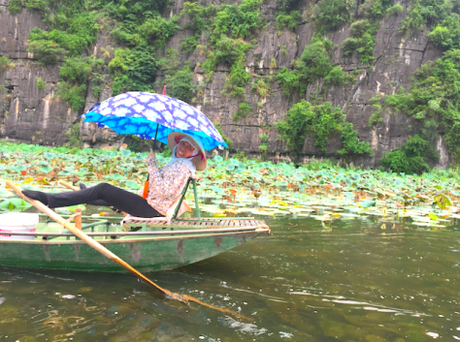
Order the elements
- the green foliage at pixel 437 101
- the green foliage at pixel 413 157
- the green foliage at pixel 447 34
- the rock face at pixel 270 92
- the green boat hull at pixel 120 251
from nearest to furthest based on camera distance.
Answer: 1. the green boat hull at pixel 120 251
2. the green foliage at pixel 437 101
3. the green foliage at pixel 413 157
4. the green foliage at pixel 447 34
5. the rock face at pixel 270 92

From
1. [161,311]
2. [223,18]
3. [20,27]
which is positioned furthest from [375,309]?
[20,27]

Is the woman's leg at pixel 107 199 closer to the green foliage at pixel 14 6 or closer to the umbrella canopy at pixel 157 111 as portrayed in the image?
the umbrella canopy at pixel 157 111

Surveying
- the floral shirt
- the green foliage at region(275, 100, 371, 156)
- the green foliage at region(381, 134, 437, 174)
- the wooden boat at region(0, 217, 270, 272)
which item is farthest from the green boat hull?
the green foliage at region(275, 100, 371, 156)

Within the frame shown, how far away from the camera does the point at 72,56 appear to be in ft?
72.5

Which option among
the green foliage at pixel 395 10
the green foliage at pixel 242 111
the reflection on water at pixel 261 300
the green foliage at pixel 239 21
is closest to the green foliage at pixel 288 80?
the green foliage at pixel 242 111

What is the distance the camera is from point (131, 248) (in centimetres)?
231

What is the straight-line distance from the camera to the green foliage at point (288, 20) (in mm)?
20656

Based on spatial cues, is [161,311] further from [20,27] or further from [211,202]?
[20,27]

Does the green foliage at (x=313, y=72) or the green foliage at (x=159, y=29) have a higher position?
the green foliage at (x=159, y=29)

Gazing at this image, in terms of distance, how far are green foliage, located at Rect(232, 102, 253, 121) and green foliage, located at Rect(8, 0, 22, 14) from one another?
14.6 m

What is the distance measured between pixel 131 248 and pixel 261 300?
Result: 884 mm

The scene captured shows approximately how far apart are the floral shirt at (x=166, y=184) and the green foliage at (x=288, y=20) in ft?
65.6

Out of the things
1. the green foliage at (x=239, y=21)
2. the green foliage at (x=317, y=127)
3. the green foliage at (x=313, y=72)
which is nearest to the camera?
the green foliage at (x=317, y=127)

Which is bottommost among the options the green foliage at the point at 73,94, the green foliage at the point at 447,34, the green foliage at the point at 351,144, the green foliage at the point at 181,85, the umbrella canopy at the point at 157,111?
the umbrella canopy at the point at 157,111
